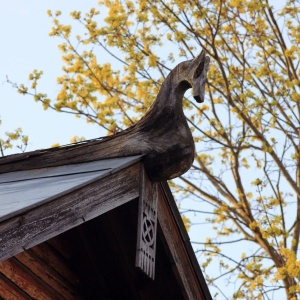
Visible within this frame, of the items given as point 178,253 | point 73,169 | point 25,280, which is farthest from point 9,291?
point 178,253

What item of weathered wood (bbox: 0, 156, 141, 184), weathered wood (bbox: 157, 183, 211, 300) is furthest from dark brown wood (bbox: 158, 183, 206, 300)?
weathered wood (bbox: 0, 156, 141, 184)

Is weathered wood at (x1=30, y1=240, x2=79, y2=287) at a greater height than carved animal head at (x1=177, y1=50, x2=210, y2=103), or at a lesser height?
lesser

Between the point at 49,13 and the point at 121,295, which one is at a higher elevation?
the point at 49,13

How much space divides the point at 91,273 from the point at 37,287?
1.67ft

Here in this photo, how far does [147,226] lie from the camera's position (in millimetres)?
3865

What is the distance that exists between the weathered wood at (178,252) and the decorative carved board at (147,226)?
0.87ft

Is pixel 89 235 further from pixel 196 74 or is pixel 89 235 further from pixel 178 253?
pixel 196 74

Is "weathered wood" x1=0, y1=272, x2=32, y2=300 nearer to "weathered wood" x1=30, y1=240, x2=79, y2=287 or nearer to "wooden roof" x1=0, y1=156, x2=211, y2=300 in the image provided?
"wooden roof" x1=0, y1=156, x2=211, y2=300

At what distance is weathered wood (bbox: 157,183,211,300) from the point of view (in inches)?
171

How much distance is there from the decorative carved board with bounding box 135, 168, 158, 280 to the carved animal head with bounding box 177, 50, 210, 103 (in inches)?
18.6

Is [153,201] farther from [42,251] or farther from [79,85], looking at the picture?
[79,85]

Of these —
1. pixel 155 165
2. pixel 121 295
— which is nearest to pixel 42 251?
pixel 121 295

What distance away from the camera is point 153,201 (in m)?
4.04

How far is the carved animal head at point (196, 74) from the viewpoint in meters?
4.10
